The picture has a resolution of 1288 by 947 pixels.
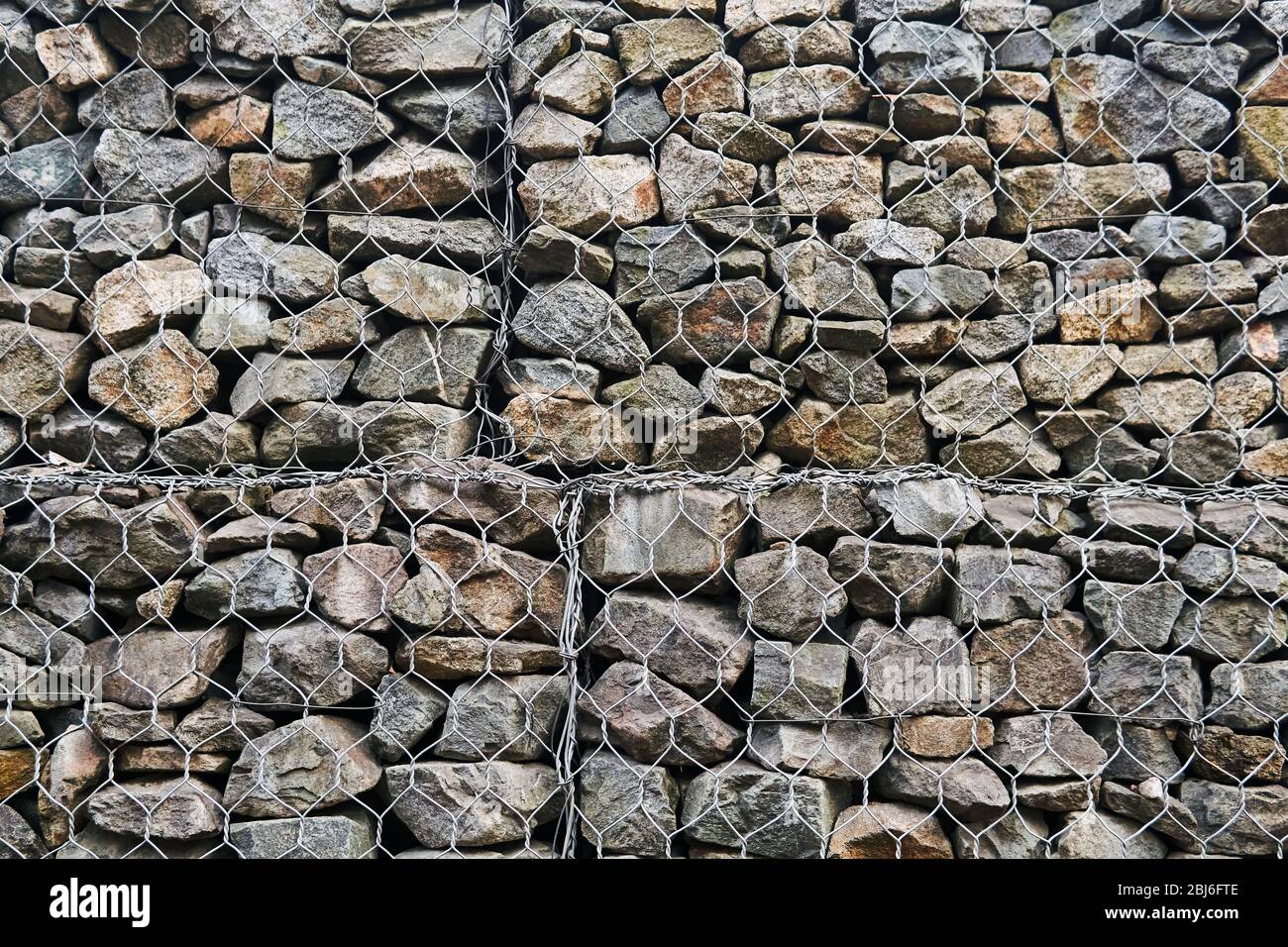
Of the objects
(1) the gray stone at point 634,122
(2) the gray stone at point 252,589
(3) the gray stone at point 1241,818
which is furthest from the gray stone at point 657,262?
(3) the gray stone at point 1241,818

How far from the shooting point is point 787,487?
2197mm

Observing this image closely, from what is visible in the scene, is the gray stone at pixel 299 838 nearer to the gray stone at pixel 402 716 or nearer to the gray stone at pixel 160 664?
the gray stone at pixel 402 716

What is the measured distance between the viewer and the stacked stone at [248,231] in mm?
2273

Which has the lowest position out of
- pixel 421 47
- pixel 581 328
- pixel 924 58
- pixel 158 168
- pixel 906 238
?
pixel 581 328

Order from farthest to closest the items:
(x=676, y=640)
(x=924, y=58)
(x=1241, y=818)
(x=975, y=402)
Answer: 1. (x=924, y=58)
2. (x=975, y=402)
3. (x=676, y=640)
4. (x=1241, y=818)

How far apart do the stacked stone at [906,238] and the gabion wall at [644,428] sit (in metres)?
0.01

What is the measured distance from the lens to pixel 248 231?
7.79 ft

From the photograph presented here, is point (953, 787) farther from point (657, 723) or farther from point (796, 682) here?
point (657, 723)

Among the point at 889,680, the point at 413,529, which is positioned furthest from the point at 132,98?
the point at 889,680

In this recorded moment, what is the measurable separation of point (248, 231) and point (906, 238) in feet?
5.30

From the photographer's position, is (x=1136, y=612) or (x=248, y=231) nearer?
(x=1136, y=612)

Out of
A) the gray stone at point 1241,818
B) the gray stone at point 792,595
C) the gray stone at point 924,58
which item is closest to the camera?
the gray stone at point 1241,818

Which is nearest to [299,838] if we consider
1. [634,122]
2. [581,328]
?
[581,328]

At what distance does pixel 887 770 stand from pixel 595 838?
2.14 ft
